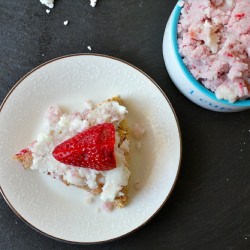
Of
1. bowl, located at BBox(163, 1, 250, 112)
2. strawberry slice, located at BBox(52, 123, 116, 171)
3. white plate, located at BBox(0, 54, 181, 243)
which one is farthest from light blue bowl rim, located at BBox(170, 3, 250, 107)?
strawberry slice, located at BBox(52, 123, 116, 171)

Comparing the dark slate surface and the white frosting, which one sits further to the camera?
the dark slate surface

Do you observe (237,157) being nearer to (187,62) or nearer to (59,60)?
(187,62)

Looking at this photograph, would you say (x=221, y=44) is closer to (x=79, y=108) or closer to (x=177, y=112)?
(x=177, y=112)

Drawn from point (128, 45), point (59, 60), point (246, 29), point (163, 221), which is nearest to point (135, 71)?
point (128, 45)

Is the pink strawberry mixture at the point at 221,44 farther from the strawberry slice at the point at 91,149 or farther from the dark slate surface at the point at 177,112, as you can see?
the strawberry slice at the point at 91,149

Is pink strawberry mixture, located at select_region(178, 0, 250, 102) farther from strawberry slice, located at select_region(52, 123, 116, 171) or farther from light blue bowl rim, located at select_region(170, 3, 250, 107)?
strawberry slice, located at select_region(52, 123, 116, 171)

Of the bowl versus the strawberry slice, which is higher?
the bowl
